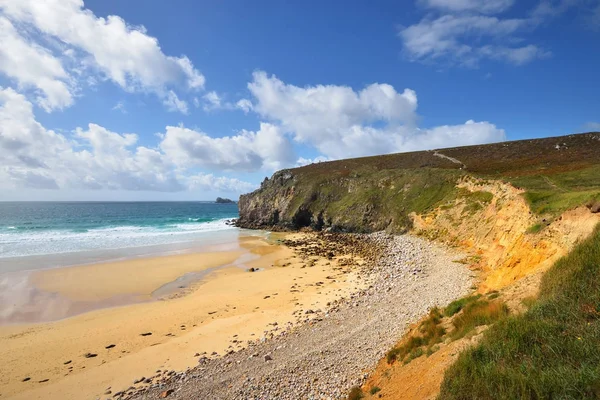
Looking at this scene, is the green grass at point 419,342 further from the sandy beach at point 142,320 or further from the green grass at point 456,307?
the sandy beach at point 142,320

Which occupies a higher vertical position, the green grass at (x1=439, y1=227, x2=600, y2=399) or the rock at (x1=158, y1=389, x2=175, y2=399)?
the green grass at (x1=439, y1=227, x2=600, y2=399)

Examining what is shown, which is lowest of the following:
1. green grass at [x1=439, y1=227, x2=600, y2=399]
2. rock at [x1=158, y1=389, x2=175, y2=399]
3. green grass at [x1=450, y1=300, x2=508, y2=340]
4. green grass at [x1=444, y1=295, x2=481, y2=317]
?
rock at [x1=158, y1=389, x2=175, y2=399]

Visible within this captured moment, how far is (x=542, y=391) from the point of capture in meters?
4.84

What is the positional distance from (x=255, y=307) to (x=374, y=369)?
11.7 metres

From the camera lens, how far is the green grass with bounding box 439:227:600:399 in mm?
4871

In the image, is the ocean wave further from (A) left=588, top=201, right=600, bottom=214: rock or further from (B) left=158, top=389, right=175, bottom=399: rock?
(A) left=588, top=201, right=600, bottom=214: rock

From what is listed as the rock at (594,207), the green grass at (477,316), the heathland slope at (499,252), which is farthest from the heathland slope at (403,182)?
the green grass at (477,316)

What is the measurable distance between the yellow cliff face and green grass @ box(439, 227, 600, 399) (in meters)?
5.52

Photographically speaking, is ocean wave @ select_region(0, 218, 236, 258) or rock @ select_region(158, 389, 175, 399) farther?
ocean wave @ select_region(0, 218, 236, 258)

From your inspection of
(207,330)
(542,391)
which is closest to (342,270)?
(207,330)

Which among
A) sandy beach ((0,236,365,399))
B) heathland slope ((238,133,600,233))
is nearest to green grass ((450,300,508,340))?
sandy beach ((0,236,365,399))

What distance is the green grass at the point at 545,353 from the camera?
4871 millimetres

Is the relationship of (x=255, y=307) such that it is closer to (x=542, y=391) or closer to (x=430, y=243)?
(x=542, y=391)

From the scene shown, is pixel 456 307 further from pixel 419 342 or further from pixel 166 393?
pixel 166 393
